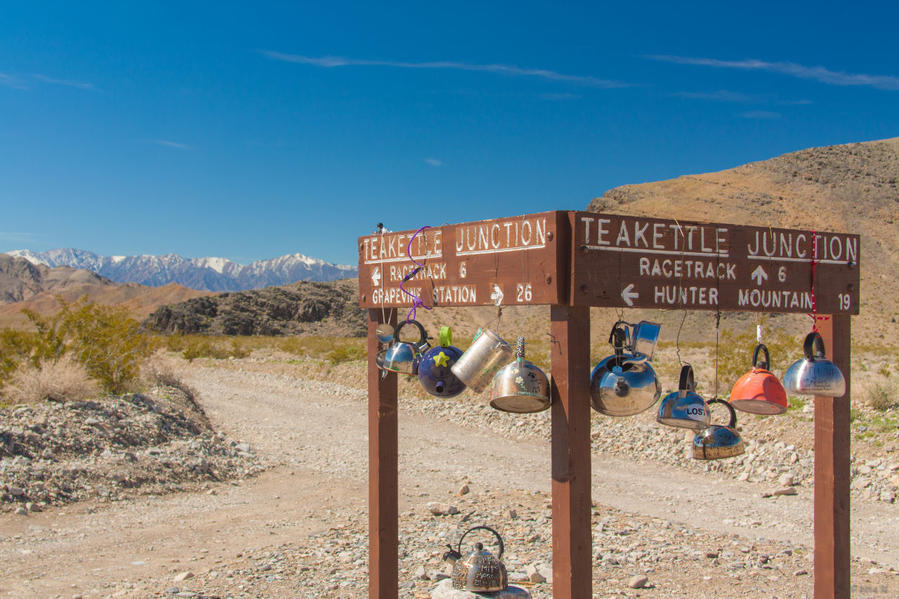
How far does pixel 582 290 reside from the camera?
322 cm

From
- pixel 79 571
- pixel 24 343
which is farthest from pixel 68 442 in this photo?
pixel 24 343

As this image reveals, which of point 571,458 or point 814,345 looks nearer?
point 571,458

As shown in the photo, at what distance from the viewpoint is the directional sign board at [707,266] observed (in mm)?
3289

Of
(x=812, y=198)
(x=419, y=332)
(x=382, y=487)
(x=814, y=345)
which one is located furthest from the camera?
(x=812, y=198)

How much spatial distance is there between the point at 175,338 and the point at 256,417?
79.0 ft

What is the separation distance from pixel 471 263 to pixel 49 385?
11199 mm

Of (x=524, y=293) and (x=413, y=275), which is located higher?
(x=413, y=275)

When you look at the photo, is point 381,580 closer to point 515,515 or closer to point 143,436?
point 515,515

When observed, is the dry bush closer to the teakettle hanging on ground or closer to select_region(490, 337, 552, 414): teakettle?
the teakettle hanging on ground

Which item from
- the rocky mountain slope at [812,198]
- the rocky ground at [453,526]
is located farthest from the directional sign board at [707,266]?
the rocky mountain slope at [812,198]

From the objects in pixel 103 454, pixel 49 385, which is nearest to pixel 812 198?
pixel 49 385

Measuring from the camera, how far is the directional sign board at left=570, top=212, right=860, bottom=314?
10.8ft

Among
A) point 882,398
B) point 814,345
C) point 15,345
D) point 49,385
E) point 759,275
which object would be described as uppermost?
point 759,275

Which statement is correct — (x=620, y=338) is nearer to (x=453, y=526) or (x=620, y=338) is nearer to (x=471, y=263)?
(x=471, y=263)
